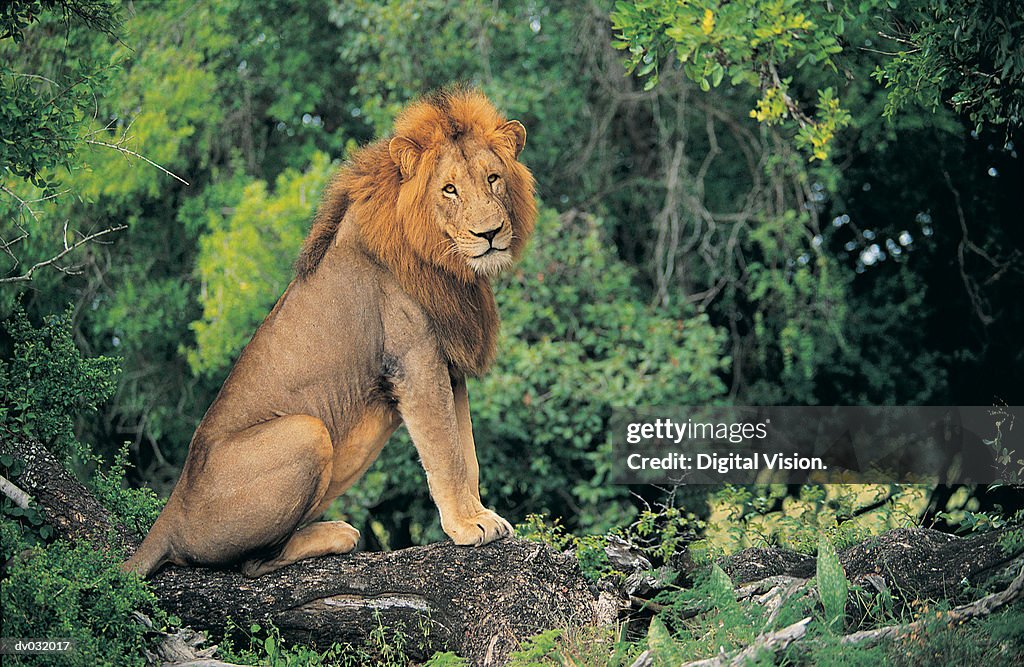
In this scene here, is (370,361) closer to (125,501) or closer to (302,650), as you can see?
(302,650)

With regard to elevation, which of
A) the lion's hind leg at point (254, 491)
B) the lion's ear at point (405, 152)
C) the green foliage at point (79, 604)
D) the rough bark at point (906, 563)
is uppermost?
the lion's ear at point (405, 152)

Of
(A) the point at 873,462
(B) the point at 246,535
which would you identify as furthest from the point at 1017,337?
(B) the point at 246,535

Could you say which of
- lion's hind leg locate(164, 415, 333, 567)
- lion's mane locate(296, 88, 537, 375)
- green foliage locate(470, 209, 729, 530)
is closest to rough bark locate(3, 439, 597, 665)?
lion's hind leg locate(164, 415, 333, 567)

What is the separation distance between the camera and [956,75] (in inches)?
191

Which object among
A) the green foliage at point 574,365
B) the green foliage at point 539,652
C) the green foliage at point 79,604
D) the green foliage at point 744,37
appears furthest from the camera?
the green foliage at point 574,365

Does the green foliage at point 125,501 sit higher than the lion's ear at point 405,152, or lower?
lower

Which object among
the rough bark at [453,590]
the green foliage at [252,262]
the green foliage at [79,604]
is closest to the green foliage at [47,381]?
the rough bark at [453,590]

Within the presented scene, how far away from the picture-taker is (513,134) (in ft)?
14.9

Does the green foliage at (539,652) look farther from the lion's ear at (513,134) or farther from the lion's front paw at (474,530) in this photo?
the lion's ear at (513,134)

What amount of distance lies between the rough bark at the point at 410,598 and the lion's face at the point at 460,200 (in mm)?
1133

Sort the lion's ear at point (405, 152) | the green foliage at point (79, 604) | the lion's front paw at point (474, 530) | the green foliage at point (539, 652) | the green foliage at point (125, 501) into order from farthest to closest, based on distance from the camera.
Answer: the green foliage at point (125, 501), the lion's ear at point (405, 152), the lion's front paw at point (474, 530), the green foliage at point (539, 652), the green foliage at point (79, 604)

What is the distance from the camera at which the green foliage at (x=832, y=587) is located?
4.00m

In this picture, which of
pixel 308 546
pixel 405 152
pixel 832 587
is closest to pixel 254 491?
pixel 308 546

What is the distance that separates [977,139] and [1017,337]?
5.56 feet
